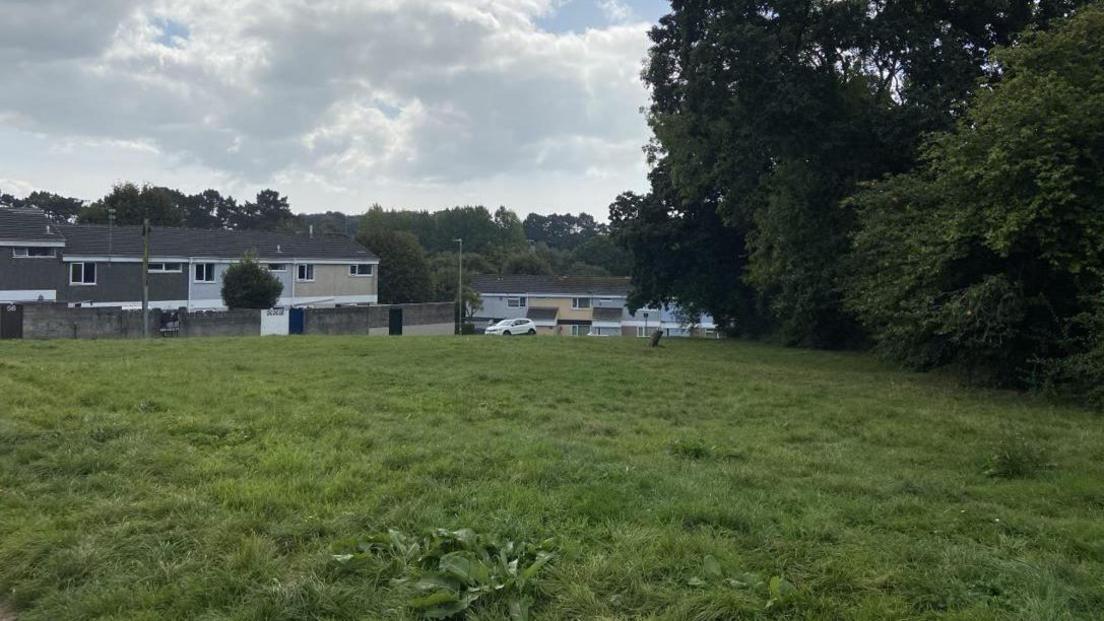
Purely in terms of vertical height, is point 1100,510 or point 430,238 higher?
point 430,238

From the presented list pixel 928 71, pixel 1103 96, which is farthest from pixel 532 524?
pixel 928 71

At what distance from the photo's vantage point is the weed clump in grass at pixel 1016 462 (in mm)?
5848

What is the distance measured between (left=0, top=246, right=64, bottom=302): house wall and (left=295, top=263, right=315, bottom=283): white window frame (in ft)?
42.4

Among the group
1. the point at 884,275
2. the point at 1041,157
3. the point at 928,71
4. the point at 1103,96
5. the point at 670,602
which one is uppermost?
the point at 928,71

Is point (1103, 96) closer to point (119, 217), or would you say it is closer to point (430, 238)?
point (119, 217)

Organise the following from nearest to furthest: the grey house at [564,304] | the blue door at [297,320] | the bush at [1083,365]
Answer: the bush at [1083,365]
the blue door at [297,320]
the grey house at [564,304]

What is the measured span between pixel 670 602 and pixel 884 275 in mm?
12828

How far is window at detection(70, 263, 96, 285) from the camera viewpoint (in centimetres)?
3728

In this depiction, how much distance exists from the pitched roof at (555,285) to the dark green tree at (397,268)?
8.32m

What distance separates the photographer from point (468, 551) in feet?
12.3

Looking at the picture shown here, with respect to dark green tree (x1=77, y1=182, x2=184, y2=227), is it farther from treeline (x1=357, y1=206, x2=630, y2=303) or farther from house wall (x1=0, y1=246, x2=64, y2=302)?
house wall (x1=0, y1=246, x2=64, y2=302)

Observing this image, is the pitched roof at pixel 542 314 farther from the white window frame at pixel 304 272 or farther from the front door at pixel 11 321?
the front door at pixel 11 321

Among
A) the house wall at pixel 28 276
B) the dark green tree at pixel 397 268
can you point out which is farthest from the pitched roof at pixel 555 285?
the house wall at pixel 28 276

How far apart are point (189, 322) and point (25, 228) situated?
38.2 ft
